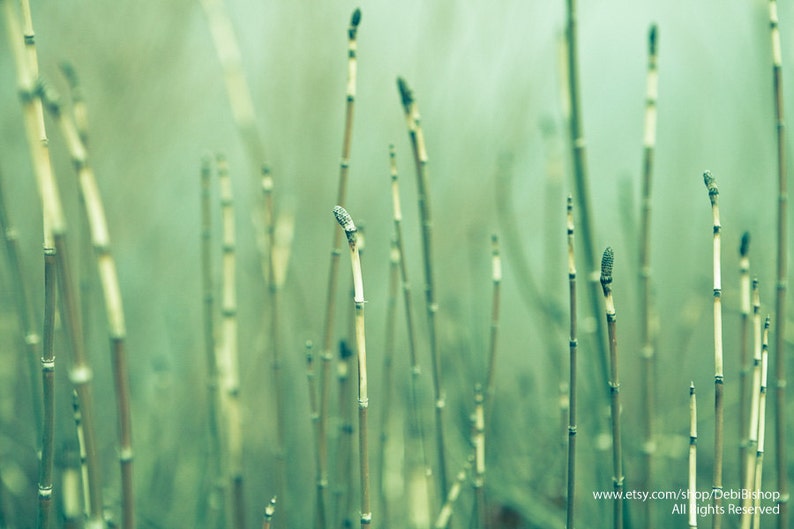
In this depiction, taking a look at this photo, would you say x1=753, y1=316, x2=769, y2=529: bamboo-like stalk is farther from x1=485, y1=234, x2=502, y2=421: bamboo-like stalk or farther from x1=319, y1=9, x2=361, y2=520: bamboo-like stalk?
x1=319, y1=9, x2=361, y2=520: bamboo-like stalk

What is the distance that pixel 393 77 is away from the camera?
143 centimetres

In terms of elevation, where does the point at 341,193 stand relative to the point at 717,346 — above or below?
above

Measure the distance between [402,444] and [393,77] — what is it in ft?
2.69

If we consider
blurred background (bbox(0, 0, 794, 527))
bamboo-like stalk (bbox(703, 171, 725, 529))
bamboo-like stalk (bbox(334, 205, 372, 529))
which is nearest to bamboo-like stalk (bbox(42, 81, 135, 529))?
bamboo-like stalk (bbox(334, 205, 372, 529))

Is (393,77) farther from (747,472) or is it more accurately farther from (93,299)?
(747,472)

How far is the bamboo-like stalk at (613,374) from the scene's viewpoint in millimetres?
416

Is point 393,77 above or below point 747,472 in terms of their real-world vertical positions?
above

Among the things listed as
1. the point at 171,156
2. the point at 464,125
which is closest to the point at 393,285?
the point at 464,125

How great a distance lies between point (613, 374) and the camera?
0.46 meters

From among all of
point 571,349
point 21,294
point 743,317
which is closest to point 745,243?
point 743,317

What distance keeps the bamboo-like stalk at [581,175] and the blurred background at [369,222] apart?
0.52 ft

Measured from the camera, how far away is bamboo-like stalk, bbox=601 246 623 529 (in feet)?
1.36

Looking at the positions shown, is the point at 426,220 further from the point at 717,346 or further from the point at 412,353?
the point at 717,346

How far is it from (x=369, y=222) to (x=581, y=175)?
2.49 ft
